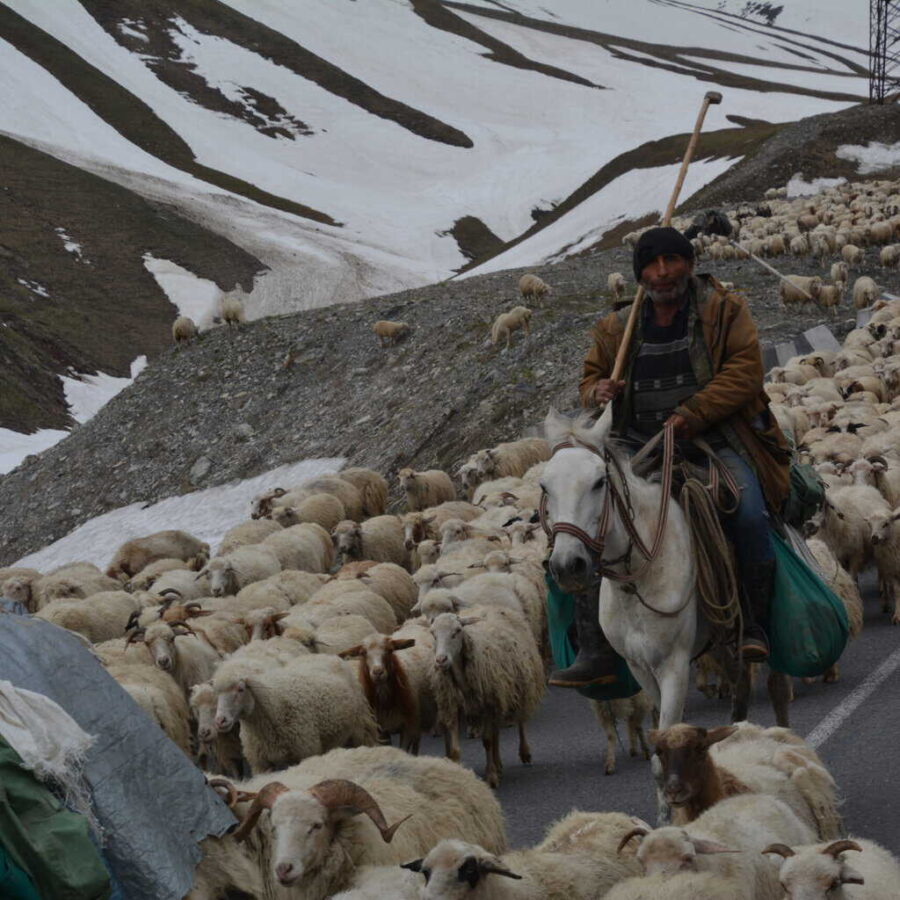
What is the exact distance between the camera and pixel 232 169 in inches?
3391

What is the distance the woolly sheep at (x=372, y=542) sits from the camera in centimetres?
1764

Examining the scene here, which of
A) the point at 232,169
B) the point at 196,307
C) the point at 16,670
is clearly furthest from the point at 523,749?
the point at 232,169

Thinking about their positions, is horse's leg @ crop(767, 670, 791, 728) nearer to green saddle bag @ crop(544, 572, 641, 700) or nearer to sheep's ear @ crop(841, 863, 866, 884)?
green saddle bag @ crop(544, 572, 641, 700)

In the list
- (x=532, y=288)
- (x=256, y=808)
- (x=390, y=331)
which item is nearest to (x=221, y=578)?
(x=256, y=808)

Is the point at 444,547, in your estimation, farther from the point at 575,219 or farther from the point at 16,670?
the point at 575,219

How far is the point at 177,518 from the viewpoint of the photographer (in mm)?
27594

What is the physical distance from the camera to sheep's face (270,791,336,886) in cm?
600

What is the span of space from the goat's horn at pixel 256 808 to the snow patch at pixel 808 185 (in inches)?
1762

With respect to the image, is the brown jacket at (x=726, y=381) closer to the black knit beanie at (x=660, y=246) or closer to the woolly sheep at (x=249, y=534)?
the black knit beanie at (x=660, y=246)

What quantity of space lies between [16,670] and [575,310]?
76.7ft

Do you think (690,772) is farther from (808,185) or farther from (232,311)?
(808,185)

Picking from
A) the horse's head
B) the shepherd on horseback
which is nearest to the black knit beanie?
the shepherd on horseback

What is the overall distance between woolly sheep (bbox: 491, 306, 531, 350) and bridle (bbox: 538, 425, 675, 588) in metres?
20.1

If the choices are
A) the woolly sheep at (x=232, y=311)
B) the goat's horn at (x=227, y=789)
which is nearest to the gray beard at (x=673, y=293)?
the goat's horn at (x=227, y=789)
